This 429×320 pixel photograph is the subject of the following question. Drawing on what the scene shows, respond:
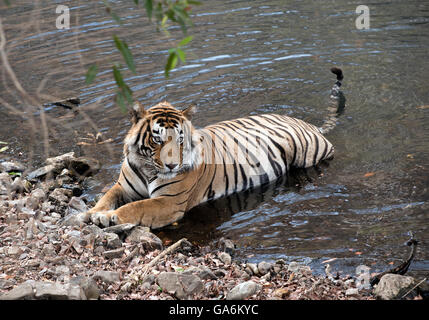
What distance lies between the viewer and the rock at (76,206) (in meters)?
5.25

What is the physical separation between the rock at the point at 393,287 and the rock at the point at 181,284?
4.00 ft

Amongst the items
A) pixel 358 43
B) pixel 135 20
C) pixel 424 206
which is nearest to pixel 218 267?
pixel 424 206

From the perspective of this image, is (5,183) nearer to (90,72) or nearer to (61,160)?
(61,160)

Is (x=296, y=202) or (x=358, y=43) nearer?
(x=296, y=202)

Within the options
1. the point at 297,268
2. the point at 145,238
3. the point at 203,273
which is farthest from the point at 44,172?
the point at 297,268

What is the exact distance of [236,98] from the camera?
8180 millimetres

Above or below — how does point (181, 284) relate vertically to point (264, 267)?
above

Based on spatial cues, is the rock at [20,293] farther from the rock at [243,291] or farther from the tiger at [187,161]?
the tiger at [187,161]

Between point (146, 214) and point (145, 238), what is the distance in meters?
0.41

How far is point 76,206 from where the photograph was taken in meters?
5.28

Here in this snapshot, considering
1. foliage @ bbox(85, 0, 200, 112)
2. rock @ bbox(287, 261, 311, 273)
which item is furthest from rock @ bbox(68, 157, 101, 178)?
foliage @ bbox(85, 0, 200, 112)

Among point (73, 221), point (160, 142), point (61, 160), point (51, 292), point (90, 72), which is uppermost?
point (90, 72)
